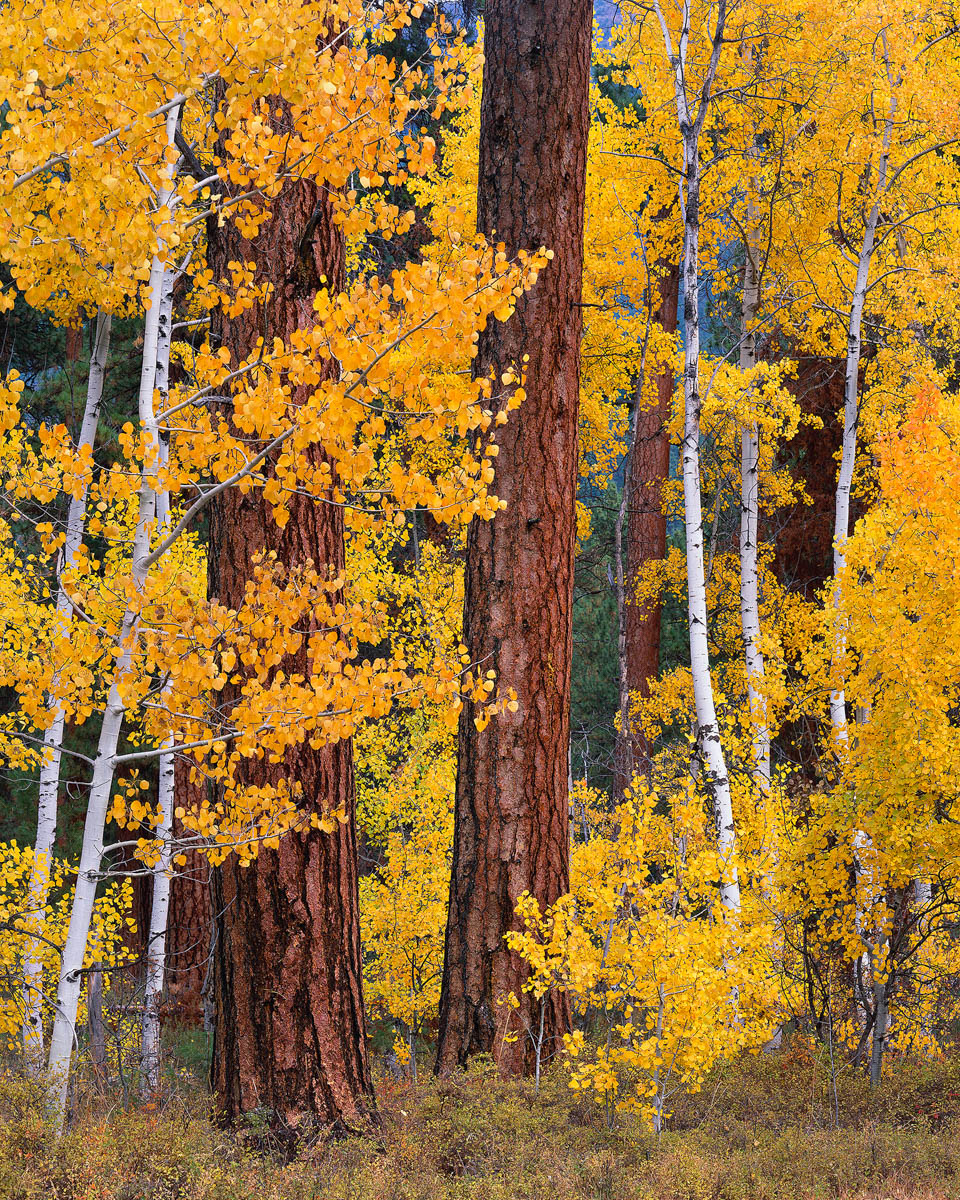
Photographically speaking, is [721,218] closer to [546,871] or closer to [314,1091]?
[546,871]

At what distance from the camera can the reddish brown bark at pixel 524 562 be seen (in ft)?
15.5

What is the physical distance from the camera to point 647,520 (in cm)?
1457

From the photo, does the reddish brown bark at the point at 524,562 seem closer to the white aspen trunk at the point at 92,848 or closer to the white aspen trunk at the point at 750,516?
the white aspen trunk at the point at 92,848

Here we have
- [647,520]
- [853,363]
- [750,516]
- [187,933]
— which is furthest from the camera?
[647,520]

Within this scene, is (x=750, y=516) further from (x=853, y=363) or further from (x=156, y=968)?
(x=156, y=968)

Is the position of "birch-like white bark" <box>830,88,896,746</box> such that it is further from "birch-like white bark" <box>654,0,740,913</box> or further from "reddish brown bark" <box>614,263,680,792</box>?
"reddish brown bark" <box>614,263,680,792</box>

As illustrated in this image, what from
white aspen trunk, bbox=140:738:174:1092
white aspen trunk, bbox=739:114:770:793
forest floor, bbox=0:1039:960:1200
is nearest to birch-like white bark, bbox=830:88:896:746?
white aspen trunk, bbox=739:114:770:793

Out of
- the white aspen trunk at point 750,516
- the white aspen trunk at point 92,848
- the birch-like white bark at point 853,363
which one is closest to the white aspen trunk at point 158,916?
the white aspen trunk at point 92,848

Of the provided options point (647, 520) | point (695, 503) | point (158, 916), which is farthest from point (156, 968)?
point (647, 520)

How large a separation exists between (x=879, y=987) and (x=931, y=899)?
0.54 meters

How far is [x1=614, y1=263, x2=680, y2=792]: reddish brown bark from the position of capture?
553 inches

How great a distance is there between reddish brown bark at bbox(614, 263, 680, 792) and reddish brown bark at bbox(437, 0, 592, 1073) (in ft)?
28.1

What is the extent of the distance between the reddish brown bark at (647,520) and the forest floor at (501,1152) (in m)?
9.08

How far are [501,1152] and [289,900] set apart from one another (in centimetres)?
114
